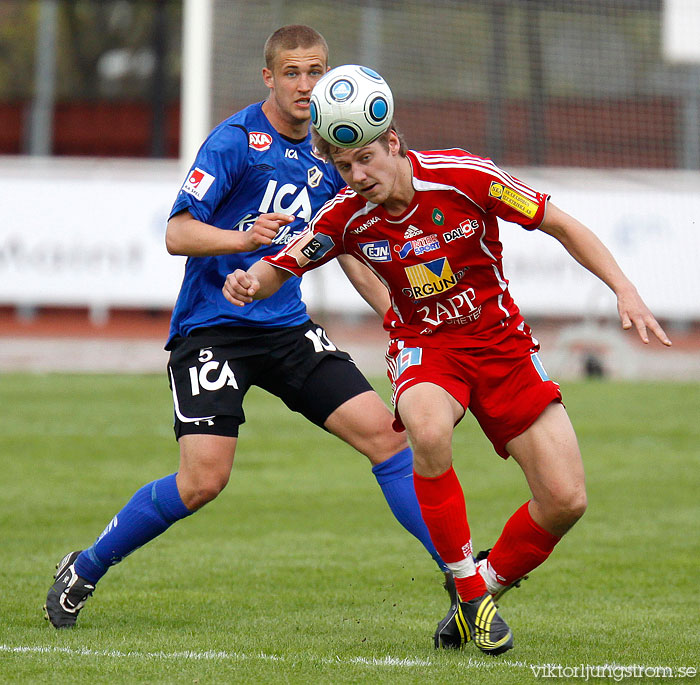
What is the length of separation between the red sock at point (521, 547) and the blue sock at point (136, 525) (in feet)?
4.24

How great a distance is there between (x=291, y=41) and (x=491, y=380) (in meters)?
1.65

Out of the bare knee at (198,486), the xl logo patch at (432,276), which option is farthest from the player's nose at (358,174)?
the bare knee at (198,486)

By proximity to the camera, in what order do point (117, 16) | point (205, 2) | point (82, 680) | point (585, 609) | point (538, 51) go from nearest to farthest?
point (82, 680) → point (585, 609) → point (205, 2) → point (538, 51) → point (117, 16)

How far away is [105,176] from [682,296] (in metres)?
8.24

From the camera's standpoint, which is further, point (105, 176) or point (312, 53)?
point (105, 176)

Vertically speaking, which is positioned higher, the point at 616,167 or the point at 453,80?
the point at 453,80

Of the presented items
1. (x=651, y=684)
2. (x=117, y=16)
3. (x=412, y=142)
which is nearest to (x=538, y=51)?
(x=412, y=142)

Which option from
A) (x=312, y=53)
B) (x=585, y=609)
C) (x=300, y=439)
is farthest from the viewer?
(x=300, y=439)

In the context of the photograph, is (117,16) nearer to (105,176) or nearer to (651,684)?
(105,176)

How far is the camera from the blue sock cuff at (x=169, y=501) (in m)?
5.02

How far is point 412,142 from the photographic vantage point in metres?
17.3

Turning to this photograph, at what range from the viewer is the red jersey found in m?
4.54

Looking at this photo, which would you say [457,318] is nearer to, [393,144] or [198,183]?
[393,144]

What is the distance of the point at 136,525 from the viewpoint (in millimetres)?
5066
